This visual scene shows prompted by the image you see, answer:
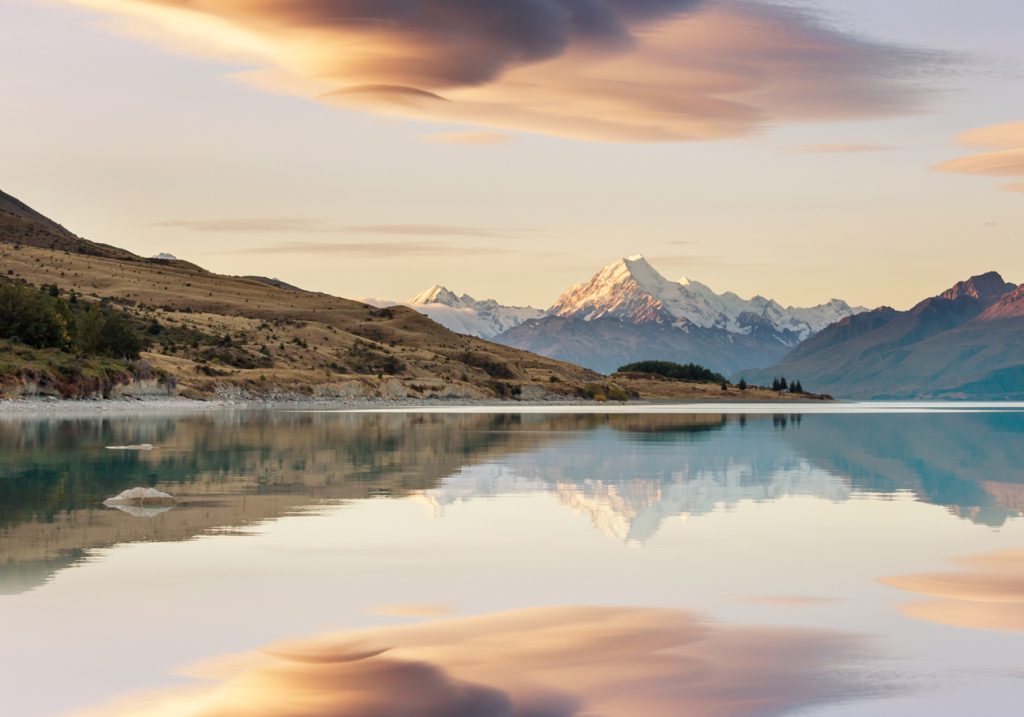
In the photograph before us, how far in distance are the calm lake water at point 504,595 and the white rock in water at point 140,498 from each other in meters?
0.64

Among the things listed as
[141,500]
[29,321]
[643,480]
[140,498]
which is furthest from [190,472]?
[29,321]

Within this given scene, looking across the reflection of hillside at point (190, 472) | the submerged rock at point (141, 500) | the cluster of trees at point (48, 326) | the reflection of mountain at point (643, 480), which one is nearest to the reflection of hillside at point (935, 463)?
the reflection of mountain at point (643, 480)

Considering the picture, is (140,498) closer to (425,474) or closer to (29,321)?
(425,474)

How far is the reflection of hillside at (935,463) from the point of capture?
44.5 m

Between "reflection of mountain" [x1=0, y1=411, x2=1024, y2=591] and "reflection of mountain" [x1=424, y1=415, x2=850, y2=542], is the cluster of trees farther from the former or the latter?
"reflection of mountain" [x1=424, y1=415, x2=850, y2=542]

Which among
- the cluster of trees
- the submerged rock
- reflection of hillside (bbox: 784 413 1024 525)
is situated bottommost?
reflection of hillside (bbox: 784 413 1024 525)

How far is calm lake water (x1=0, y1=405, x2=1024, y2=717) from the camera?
17.0 metres

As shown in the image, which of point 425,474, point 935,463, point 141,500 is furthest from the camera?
point 935,463

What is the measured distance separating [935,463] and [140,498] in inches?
1766

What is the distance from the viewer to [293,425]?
101688 mm

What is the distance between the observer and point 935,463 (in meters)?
65.9

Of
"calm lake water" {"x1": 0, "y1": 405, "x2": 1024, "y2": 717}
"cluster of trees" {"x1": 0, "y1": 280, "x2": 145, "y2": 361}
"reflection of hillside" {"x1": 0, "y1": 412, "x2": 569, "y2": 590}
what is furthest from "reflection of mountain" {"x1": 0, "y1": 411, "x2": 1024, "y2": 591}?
"cluster of trees" {"x1": 0, "y1": 280, "x2": 145, "y2": 361}

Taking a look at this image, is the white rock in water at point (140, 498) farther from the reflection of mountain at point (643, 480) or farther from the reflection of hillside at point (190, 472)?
the reflection of mountain at point (643, 480)

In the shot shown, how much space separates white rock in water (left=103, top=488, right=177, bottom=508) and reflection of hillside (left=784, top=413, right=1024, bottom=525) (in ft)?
85.2
